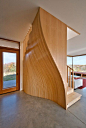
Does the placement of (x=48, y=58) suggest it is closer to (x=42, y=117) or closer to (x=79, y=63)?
(x=42, y=117)

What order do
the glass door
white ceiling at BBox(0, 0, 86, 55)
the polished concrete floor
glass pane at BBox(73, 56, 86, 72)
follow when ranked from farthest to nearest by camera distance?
glass pane at BBox(73, 56, 86, 72) → the glass door → the polished concrete floor → white ceiling at BBox(0, 0, 86, 55)

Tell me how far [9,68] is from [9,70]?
0.11 meters

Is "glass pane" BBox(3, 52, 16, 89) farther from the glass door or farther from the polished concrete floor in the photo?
the polished concrete floor

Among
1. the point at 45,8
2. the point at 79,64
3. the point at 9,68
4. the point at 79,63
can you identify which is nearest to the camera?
the point at 45,8

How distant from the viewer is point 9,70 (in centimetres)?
286

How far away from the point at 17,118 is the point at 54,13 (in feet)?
9.53

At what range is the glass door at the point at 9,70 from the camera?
106 inches

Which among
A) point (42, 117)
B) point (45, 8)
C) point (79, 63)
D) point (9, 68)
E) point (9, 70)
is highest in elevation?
point (45, 8)

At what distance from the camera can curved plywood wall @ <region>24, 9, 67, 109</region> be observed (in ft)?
4.38

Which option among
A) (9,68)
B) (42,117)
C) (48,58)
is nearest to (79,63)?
(48,58)

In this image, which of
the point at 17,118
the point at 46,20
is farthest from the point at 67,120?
the point at 46,20

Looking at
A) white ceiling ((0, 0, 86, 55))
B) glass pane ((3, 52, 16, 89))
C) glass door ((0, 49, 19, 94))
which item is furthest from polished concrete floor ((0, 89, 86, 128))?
white ceiling ((0, 0, 86, 55))

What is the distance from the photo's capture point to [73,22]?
1582 mm

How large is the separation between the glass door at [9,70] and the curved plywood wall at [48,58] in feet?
3.48
